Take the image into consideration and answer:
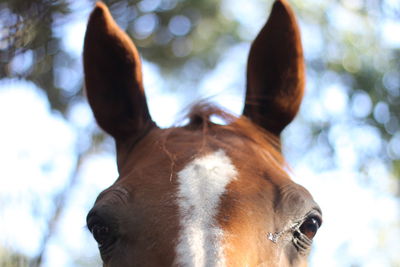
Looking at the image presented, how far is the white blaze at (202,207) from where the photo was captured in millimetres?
1795

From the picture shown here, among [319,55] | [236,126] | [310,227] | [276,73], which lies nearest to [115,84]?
[236,126]

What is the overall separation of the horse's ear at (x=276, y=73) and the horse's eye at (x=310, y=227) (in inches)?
31.7

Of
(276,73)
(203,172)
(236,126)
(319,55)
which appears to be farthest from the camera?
(319,55)

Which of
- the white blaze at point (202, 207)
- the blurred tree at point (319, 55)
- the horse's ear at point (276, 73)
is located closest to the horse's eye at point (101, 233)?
the white blaze at point (202, 207)

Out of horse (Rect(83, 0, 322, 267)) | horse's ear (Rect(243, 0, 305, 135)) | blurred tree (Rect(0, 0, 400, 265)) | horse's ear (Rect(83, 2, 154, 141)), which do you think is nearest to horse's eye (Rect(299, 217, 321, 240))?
horse (Rect(83, 0, 322, 267))

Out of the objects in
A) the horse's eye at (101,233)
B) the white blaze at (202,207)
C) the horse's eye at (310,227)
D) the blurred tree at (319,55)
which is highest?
the white blaze at (202,207)

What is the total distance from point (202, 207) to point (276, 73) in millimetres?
1306

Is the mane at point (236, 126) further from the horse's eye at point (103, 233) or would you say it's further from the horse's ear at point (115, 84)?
the horse's eye at point (103, 233)

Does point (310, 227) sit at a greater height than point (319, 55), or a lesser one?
greater

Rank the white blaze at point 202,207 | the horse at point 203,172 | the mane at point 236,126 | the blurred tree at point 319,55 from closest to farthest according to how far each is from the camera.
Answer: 1. the white blaze at point 202,207
2. the horse at point 203,172
3. the mane at point 236,126
4. the blurred tree at point 319,55

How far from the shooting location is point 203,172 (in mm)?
2238

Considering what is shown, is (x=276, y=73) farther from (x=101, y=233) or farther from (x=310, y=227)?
(x=101, y=233)

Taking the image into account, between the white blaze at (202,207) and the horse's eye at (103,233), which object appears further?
the horse's eye at (103,233)

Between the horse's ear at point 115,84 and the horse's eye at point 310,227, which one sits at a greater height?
the horse's ear at point 115,84
